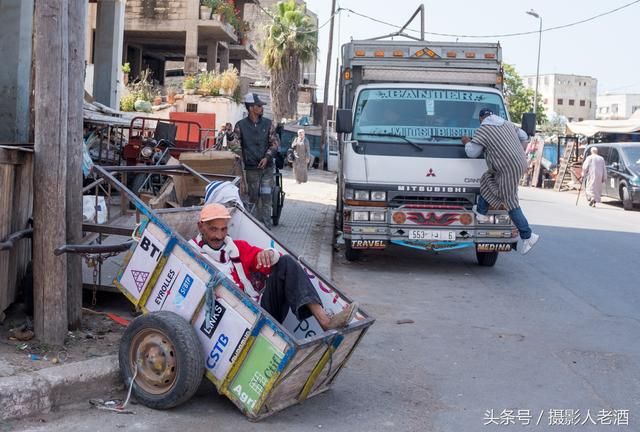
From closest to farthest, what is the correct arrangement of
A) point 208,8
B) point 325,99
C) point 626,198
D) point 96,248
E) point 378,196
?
point 96,248, point 378,196, point 626,198, point 208,8, point 325,99

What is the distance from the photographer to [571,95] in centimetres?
9700

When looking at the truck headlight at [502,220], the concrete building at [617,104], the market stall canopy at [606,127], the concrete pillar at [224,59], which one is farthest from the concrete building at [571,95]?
the truck headlight at [502,220]

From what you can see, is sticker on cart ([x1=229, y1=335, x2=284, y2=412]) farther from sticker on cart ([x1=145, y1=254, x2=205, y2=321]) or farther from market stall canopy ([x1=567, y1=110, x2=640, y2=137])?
market stall canopy ([x1=567, y1=110, x2=640, y2=137])

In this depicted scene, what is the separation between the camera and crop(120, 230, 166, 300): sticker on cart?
4750mm

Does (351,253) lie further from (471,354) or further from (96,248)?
(96,248)

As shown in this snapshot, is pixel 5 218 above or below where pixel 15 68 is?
below

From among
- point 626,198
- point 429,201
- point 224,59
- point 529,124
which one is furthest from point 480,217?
point 224,59

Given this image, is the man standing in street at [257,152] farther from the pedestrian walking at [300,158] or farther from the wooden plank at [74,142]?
the pedestrian walking at [300,158]

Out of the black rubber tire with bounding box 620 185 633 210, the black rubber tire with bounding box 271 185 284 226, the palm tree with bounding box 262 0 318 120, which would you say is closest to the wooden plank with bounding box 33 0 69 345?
the black rubber tire with bounding box 271 185 284 226

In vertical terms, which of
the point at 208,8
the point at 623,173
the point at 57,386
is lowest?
the point at 57,386

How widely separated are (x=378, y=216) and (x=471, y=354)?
3451mm

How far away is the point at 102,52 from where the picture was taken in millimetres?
16625

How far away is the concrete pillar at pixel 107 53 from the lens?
16531mm

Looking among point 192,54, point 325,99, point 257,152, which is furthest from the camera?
point 325,99
